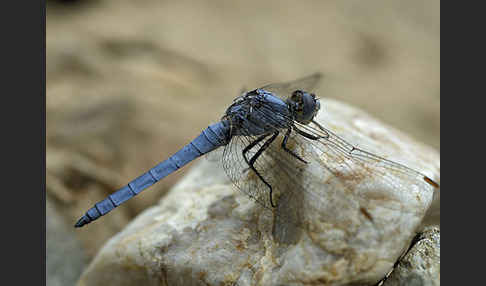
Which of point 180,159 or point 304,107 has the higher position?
point 304,107

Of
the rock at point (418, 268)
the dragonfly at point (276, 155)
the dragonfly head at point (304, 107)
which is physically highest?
the dragonfly head at point (304, 107)

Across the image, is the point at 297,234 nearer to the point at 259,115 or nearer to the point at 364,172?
the point at 364,172

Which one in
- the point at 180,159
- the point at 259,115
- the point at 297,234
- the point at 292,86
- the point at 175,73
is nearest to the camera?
the point at 297,234

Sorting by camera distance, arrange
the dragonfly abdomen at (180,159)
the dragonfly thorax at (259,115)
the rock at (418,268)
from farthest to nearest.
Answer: the dragonfly abdomen at (180,159) < the dragonfly thorax at (259,115) < the rock at (418,268)

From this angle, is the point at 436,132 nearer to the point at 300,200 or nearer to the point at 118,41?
the point at 300,200

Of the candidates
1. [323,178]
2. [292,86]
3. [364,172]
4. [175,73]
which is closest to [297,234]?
[323,178]

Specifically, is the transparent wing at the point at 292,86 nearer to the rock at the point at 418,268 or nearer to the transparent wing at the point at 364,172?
the transparent wing at the point at 364,172

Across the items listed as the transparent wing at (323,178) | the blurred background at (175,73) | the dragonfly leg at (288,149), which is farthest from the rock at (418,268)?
the blurred background at (175,73)
